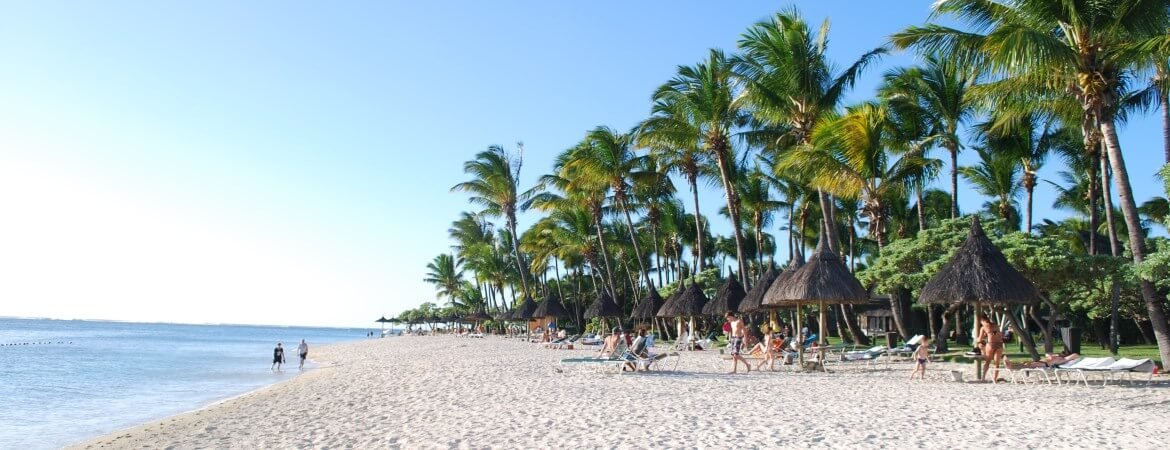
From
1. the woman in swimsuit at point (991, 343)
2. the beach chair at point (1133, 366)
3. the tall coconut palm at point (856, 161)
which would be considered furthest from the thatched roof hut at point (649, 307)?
the beach chair at point (1133, 366)

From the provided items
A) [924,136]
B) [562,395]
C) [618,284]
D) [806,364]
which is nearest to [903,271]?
[806,364]

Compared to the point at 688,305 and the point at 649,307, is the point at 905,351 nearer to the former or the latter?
the point at 688,305

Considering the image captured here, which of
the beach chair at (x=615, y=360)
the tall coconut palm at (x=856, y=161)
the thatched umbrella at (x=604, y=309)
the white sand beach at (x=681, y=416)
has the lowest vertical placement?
the white sand beach at (x=681, y=416)

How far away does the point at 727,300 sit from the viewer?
70.2 feet

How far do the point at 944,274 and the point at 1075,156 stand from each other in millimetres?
12128

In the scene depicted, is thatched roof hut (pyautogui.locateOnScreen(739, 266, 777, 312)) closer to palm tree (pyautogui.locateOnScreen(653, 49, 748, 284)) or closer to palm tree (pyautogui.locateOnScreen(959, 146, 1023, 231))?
palm tree (pyautogui.locateOnScreen(653, 49, 748, 284))

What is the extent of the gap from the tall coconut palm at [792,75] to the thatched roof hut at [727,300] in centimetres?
297

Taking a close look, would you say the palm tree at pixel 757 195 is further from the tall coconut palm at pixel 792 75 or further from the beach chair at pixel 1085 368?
the beach chair at pixel 1085 368

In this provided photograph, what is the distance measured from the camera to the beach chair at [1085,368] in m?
11.0

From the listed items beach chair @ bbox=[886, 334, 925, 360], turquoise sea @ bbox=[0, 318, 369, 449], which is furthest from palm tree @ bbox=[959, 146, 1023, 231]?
turquoise sea @ bbox=[0, 318, 369, 449]

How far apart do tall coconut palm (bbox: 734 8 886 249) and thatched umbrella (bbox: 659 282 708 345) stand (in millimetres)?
4285

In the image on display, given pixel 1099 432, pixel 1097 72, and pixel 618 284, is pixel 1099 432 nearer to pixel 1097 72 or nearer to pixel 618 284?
pixel 1097 72

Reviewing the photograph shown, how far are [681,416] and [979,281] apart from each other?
19.8ft

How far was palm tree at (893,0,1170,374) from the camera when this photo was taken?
1114 centimetres
